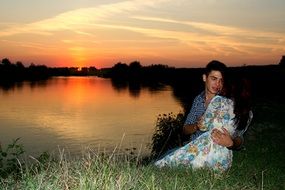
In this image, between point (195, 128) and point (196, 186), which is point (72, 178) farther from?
point (195, 128)

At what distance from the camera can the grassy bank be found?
5453 mm

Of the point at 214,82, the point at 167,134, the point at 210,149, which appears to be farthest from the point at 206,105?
the point at 167,134

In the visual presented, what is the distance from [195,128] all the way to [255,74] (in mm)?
50760

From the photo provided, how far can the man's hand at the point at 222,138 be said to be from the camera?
23.5 feet

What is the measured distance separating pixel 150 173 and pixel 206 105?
176 cm

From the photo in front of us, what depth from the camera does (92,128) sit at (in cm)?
4400

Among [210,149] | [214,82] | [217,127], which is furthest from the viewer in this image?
[214,82]

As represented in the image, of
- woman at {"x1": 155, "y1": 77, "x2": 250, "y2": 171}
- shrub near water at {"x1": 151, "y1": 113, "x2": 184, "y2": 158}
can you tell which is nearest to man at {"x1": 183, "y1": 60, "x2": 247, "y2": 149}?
woman at {"x1": 155, "y1": 77, "x2": 250, "y2": 171}

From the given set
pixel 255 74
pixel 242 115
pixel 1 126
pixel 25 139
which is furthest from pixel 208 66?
pixel 255 74

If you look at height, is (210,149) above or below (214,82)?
below

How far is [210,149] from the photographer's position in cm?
745

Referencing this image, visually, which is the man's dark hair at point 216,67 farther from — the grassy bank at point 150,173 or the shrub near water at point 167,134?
the shrub near water at point 167,134

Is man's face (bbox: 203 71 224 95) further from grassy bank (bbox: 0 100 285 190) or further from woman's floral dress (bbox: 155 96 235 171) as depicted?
grassy bank (bbox: 0 100 285 190)

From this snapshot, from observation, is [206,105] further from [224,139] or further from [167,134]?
[167,134]
